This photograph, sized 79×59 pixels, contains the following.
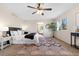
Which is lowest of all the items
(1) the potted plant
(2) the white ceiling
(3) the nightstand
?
(3) the nightstand

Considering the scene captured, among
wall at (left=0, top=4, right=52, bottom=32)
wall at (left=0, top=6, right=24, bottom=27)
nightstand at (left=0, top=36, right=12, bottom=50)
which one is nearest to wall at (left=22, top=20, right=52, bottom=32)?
wall at (left=0, top=4, right=52, bottom=32)

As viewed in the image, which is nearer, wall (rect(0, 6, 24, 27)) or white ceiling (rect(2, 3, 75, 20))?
white ceiling (rect(2, 3, 75, 20))

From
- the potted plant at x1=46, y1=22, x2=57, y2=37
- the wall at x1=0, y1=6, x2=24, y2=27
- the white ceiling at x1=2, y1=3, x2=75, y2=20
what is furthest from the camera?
the potted plant at x1=46, y1=22, x2=57, y2=37

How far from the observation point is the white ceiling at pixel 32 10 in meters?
2.23

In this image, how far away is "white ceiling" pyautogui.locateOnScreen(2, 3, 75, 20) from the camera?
2.23 metres

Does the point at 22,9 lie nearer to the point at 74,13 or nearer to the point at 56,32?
the point at 56,32

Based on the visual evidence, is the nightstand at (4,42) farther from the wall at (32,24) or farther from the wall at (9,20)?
the wall at (32,24)

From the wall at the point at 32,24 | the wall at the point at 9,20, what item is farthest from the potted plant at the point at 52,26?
the wall at the point at 9,20

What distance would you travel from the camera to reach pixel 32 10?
2.56 metres

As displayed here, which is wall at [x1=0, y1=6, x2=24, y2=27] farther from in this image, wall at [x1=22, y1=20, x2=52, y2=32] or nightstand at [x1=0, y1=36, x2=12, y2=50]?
nightstand at [x1=0, y1=36, x2=12, y2=50]

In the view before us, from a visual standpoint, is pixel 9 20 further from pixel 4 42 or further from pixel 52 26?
pixel 52 26

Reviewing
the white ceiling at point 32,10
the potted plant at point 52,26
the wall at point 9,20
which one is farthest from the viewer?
the potted plant at point 52,26

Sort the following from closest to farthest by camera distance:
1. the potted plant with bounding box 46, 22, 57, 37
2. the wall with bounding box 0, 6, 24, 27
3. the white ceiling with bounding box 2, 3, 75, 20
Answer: the white ceiling with bounding box 2, 3, 75, 20 < the wall with bounding box 0, 6, 24, 27 < the potted plant with bounding box 46, 22, 57, 37

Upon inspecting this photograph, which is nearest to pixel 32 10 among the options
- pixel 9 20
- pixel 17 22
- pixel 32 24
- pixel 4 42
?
pixel 32 24
